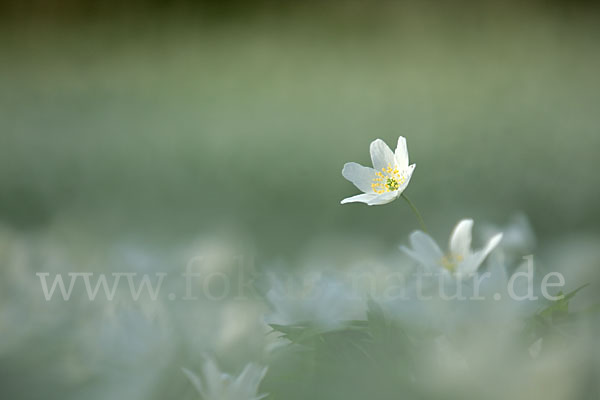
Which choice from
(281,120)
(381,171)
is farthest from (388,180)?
(281,120)

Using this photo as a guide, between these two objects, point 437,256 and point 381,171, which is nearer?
point 437,256

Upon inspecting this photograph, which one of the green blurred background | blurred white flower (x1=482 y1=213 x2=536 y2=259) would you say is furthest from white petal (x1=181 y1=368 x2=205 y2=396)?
the green blurred background

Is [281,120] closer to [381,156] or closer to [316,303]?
[381,156]

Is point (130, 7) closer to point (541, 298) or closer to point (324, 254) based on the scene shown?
point (324, 254)

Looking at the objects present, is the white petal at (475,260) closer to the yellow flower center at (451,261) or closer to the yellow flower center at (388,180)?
the yellow flower center at (451,261)

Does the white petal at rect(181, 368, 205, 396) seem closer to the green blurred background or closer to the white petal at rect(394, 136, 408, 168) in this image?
the white petal at rect(394, 136, 408, 168)

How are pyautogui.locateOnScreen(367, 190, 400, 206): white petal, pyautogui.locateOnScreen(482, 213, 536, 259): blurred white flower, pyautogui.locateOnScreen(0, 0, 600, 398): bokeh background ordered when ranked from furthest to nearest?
pyautogui.locateOnScreen(0, 0, 600, 398): bokeh background → pyautogui.locateOnScreen(482, 213, 536, 259): blurred white flower → pyautogui.locateOnScreen(367, 190, 400, 206): white petal
